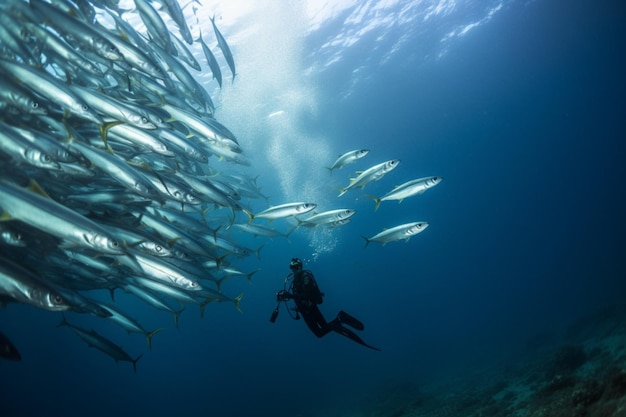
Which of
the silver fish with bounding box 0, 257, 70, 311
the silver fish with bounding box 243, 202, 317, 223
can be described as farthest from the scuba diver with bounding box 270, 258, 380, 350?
the silver fish with bounding box 0, 257, 70, 311

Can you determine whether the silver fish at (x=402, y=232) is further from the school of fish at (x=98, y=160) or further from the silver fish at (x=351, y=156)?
the silver fish at (x=351, y=156)

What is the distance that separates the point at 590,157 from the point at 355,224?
110495 millimetres

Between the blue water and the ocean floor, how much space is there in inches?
234

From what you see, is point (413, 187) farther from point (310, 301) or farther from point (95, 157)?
point (95, 157)

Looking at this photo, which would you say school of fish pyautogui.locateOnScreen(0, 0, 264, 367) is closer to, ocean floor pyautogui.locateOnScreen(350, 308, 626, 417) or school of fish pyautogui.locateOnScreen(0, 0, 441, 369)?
school of fish pyautogui.locateOnScreen(0, 0, 441, 369)

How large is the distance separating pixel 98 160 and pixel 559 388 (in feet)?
35.5

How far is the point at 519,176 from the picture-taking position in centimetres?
12031

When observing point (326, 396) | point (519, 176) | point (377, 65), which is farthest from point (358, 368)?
point (519, 176)

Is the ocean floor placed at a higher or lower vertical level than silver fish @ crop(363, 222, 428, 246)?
lower

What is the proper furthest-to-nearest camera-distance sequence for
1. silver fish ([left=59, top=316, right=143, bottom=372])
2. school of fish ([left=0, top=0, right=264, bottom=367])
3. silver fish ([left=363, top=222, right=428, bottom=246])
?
silver fish ([left=363, top=222, right=428, bottom=246])
silver fish ([left=59, top=316, right=143, bottom=372])
school of fish ([left=0, top=0, right=264, bottom=367])

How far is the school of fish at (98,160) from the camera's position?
3.24m

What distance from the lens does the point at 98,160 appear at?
375 centimetres

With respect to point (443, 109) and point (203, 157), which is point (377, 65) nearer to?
point (443, 109)

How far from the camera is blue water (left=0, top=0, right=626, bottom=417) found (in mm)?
28594
